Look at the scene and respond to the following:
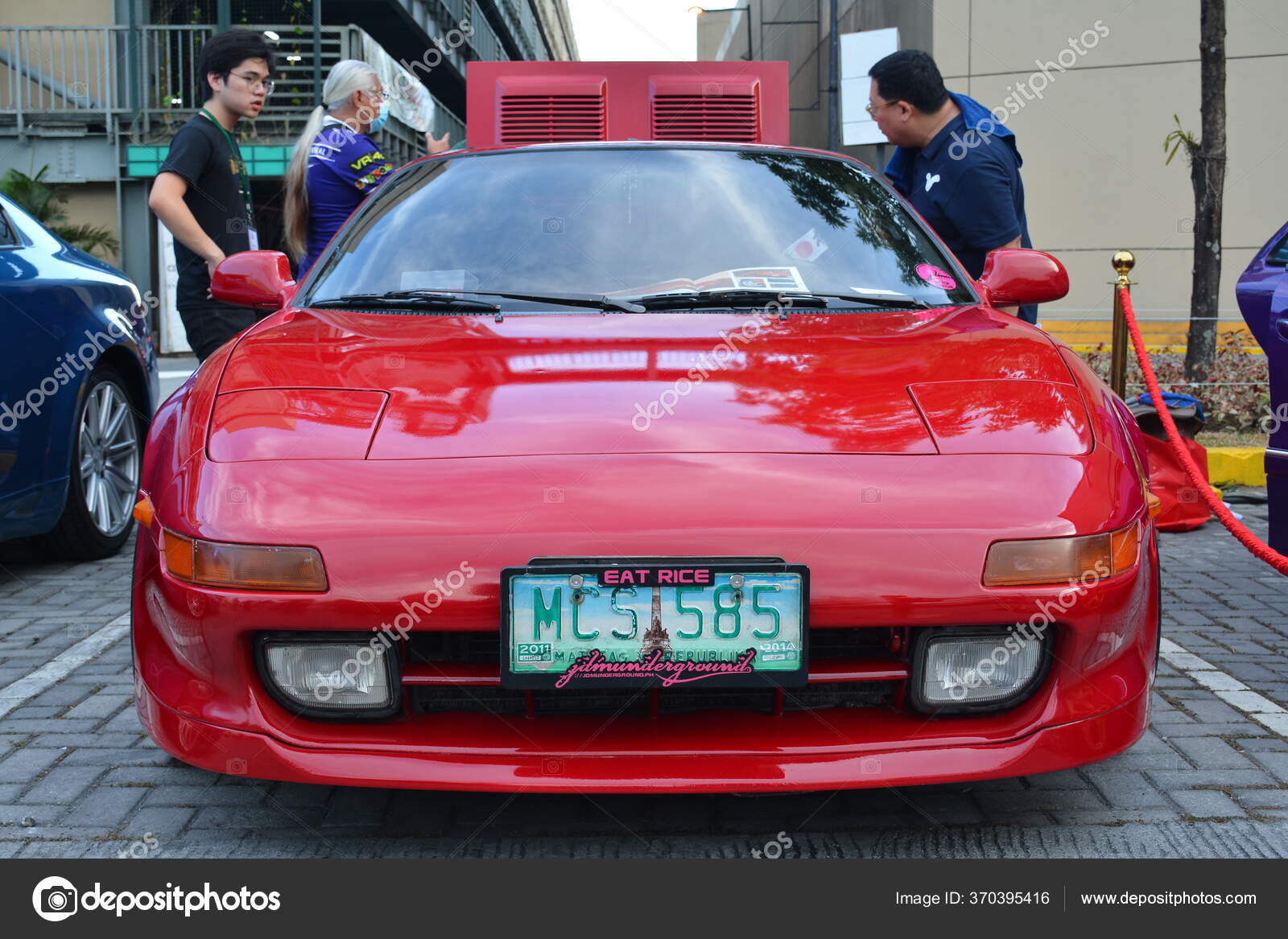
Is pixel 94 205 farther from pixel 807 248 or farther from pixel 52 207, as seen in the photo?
pixel 807 248

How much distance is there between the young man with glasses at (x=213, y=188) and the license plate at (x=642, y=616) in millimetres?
2964

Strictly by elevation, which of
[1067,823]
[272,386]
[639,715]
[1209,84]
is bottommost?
[1067,823]

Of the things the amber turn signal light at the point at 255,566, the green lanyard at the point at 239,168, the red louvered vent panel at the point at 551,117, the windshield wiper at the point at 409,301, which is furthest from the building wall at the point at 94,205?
the amber turn signal light at the point at 255,566

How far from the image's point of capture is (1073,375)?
98.7 inches

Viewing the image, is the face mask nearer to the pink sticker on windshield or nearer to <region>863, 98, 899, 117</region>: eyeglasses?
<region>863, 98, 899, 117</region>: eyeglasses

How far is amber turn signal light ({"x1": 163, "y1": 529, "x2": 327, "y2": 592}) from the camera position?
2062mm

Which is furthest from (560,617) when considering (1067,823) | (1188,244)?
(1188,244)

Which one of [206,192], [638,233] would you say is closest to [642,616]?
[638,233]

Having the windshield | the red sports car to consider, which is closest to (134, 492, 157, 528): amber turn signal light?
the red sports car

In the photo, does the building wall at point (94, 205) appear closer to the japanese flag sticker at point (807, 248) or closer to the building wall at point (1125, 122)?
the building wall at point (1125, 122)

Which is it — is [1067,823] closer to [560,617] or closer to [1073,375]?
[1073,375]

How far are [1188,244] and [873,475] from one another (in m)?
14.3

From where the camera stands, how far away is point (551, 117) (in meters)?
5.90

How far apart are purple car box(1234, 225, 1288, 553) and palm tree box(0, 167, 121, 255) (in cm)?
1682
